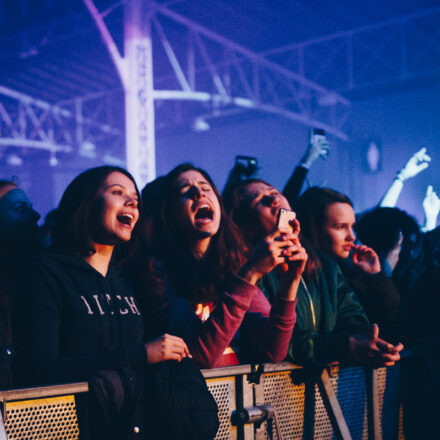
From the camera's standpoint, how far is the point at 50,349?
169 cm

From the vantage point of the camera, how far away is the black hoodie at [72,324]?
5.49ft

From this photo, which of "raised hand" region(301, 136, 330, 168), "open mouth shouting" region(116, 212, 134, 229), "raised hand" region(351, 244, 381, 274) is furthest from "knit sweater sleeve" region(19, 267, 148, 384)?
"raised hand" region(301, 136, 330, 168)

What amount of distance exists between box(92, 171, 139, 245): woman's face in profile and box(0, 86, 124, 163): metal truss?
4.90 metres

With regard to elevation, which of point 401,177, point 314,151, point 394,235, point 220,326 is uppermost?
point 314,151

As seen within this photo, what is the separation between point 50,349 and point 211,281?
75 cm

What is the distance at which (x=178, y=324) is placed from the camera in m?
2.05

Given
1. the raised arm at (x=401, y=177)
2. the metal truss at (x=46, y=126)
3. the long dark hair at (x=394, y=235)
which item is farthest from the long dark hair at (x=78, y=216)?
the metal truss at (x=46, y=126)

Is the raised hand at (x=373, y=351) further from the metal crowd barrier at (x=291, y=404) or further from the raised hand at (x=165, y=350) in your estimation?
the raised hand at (x=165, y=350)

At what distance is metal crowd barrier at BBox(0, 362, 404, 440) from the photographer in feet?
5.28

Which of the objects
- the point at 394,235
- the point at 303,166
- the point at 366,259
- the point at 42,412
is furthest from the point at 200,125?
the point at 42,412

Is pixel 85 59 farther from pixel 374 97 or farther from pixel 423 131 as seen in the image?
pixel 423 131

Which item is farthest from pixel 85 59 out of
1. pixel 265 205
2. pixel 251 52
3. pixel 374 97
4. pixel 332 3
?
pixel 265 205

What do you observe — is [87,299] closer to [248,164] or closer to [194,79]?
[248,164]

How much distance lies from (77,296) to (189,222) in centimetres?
65
